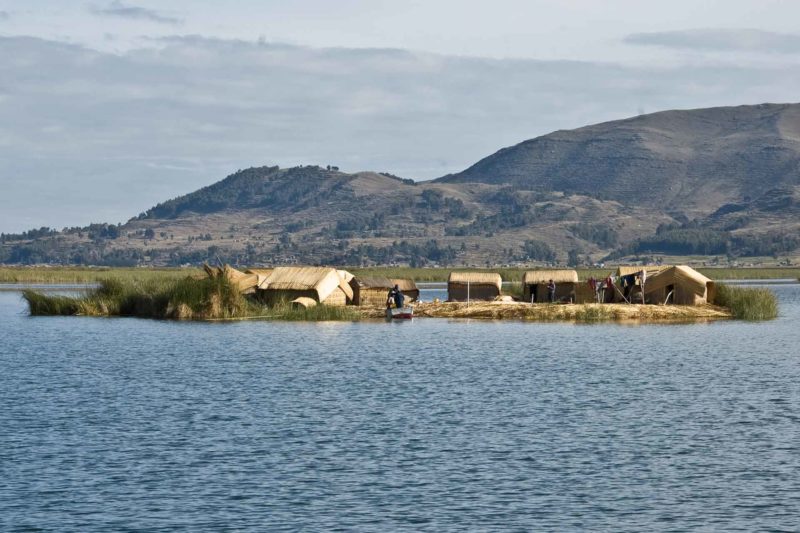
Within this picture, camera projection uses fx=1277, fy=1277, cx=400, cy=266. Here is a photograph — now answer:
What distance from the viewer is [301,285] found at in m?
74.8

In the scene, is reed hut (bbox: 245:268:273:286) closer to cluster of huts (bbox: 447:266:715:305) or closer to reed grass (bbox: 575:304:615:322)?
cluster of huts (bbox: 447:266:715:305)

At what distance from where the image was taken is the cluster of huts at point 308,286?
7469 centimetres

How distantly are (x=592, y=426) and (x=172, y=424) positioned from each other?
34.9 ft

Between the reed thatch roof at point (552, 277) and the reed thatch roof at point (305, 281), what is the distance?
41.3 feet

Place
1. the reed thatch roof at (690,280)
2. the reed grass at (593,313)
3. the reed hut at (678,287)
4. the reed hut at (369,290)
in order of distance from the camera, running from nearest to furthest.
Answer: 1. the reed grass at (593,313)
2. the reed thatch roof at (690,280)
3. the reed hut at (678,287)
4. the reed hut at (369,290)

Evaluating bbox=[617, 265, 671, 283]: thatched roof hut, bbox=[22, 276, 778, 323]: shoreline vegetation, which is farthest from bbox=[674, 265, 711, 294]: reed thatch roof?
bbox=[617, 265, 671, 283]: thatched roof hut

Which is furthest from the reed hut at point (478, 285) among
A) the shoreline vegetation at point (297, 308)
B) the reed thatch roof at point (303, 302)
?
the reed thatch roof at point (303, 302)

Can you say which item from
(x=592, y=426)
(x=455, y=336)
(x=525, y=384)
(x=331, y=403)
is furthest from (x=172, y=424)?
(x=455, y=336)

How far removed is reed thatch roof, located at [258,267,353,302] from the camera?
7488cm

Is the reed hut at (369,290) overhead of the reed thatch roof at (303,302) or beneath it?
overhead

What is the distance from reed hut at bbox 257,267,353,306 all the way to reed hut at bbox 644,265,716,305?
18709 mm

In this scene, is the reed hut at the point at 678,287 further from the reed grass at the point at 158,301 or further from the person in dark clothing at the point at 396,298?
the reed grass at the point at 158,301

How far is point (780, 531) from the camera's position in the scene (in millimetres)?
20938

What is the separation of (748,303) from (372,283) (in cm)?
2293
